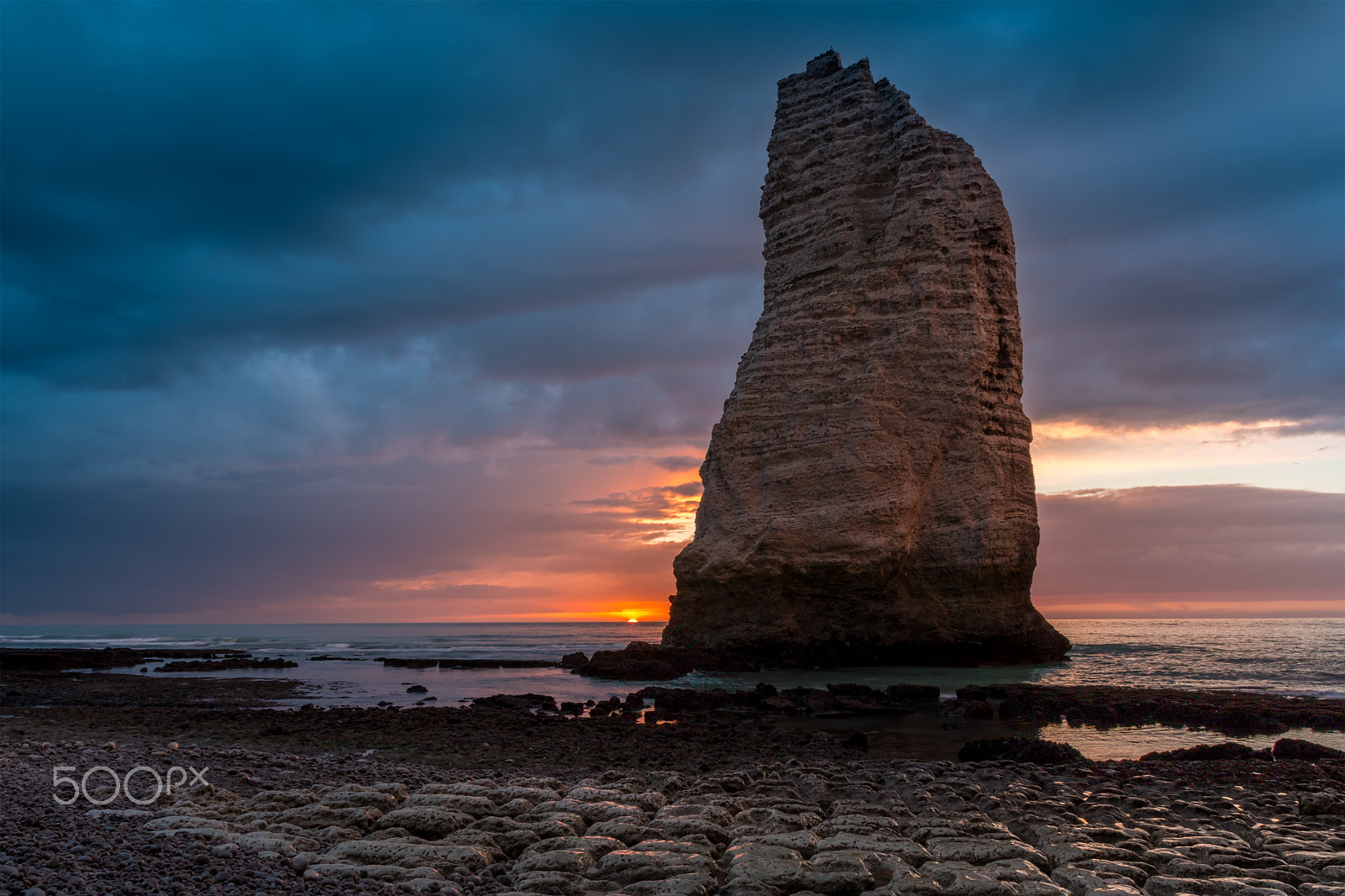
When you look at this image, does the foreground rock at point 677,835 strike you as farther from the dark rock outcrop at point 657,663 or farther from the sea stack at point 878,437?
the sea stack at point 878,437

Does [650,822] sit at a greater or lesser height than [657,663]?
greater

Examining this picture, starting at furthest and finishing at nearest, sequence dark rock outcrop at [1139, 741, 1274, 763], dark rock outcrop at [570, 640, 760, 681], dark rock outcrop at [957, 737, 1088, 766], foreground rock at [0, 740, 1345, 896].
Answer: dark rock outcrop at [570, 640, 760, 681], dark rock outcrop at [1139, 741, 1274, 763], dark rock outcrop at [957, 737, 1088, 766], foreground rock at [0, 740, 1345, 896]

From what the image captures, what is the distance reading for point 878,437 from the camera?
33312 millimetres

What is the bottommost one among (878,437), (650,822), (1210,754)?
(1210,754)

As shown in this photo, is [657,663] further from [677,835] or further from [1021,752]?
[677,835]

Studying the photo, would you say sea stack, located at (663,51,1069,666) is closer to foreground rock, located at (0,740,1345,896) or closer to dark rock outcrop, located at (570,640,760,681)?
dark rock outcrop, located at (570,640,760,681)

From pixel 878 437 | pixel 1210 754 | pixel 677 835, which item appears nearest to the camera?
pixel 677 835

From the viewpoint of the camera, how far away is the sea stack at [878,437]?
32406 mm

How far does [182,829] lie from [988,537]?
30.1m

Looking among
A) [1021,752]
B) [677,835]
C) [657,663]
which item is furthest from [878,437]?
[677,835]

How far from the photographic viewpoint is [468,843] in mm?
6879

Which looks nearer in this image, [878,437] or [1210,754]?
[1210,754]

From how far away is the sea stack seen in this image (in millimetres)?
32406

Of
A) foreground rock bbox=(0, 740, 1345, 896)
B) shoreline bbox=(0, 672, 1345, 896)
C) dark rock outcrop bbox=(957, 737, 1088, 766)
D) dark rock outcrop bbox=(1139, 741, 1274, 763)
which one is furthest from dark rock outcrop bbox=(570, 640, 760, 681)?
foreground rock bbox=(0, 740, 1345, 896)
